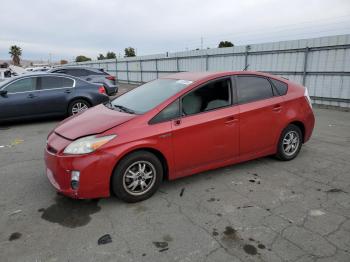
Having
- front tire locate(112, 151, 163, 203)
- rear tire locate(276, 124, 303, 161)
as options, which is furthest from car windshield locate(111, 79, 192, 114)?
rear tire locate(276, 124, 303, 161)

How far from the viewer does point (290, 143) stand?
4938mm

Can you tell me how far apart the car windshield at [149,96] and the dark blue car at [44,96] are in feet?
15.4

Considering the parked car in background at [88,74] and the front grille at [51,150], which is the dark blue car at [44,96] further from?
the front grille at [51,150]

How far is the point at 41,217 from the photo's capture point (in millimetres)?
3395

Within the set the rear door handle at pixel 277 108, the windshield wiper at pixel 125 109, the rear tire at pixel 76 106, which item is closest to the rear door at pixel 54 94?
the rear tire at pixel 76 106

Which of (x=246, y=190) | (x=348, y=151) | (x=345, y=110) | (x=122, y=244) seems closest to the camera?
(x=122, y=244)

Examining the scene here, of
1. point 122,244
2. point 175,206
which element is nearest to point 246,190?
point 175,206

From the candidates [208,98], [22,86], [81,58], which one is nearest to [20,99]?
[22,86]

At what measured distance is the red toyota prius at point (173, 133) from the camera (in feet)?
11.2

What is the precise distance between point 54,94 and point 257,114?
255 inches

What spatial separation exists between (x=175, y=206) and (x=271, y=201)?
116 cm

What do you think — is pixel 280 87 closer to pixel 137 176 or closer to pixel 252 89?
pixel 252 89

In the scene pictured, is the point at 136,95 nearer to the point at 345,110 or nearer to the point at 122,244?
the point at 122,244

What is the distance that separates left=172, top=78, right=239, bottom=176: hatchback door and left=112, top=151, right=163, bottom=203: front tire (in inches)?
12.5
